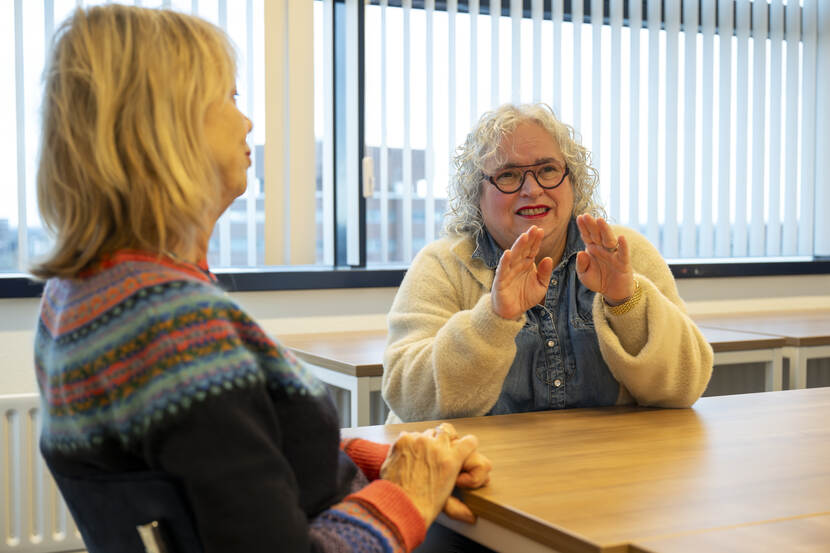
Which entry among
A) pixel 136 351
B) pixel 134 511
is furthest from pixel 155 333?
pixel 134 511

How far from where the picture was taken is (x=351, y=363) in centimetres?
231

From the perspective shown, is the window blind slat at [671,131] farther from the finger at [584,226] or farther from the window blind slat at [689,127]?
the finger at [584,226]

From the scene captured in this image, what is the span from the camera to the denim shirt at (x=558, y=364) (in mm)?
1755

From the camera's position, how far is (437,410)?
167 cm

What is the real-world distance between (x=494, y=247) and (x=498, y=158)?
186 millimetres

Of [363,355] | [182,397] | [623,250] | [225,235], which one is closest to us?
[182,397]

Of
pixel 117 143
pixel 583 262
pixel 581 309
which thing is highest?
pixel 117 143

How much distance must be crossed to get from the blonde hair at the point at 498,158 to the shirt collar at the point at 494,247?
27 mm

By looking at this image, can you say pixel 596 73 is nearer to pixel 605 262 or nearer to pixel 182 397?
pixel 605 262

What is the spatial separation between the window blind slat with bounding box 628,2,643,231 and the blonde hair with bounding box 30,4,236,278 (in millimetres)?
3151

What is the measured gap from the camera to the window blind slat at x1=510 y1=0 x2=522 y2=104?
359 centimetres

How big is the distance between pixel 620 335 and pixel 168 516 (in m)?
1.00

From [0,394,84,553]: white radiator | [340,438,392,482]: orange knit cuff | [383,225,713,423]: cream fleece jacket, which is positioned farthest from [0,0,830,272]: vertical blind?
[340,438,392,482]: orange knit cuff

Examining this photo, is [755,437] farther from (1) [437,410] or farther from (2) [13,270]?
(2) [13,270]
